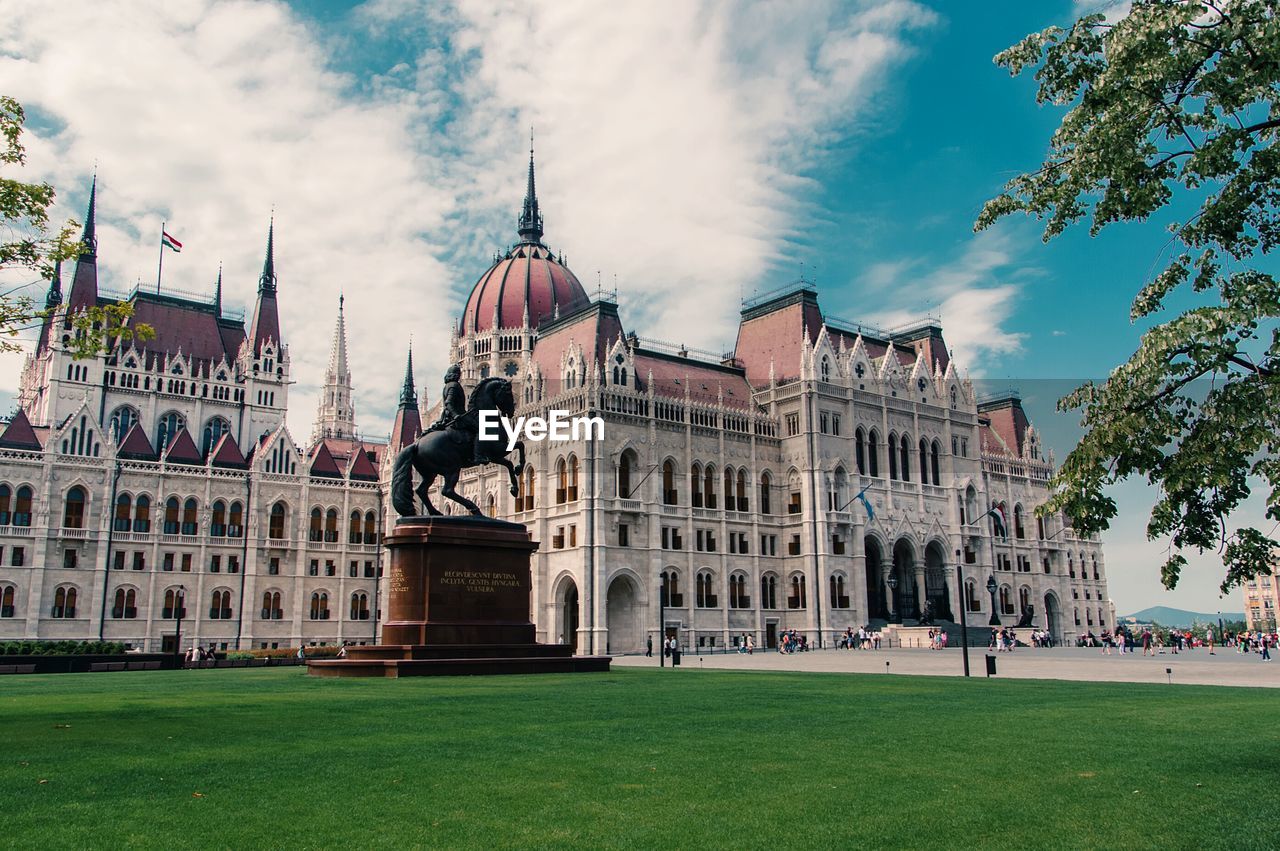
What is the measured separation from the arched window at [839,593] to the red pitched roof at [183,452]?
49.9 metres

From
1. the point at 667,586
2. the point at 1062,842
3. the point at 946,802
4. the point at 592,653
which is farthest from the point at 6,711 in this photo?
the point at 667,586

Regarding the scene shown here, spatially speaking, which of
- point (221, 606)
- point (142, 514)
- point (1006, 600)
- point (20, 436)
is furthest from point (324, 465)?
point (1006, 600)

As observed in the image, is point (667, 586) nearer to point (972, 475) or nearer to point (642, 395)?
point (642, 395)

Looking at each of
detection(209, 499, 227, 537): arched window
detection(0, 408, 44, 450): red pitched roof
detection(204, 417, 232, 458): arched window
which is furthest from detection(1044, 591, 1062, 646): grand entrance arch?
detection(0, 408, 44, 450): red pitched roof

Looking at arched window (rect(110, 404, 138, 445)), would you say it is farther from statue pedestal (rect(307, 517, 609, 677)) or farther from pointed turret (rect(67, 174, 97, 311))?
statue pedestal (rect(307, 517, 609, 677))

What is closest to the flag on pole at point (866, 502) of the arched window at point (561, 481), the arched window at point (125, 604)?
the arched window at point (561, 481)

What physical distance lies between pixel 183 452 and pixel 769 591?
46.7 m

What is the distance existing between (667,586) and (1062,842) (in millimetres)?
59521

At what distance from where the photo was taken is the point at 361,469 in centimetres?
8875

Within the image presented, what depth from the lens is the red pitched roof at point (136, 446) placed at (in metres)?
76.8

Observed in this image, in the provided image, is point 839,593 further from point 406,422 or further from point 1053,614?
point 406,422

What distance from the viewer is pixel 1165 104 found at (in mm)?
10430

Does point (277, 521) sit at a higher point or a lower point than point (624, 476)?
lower

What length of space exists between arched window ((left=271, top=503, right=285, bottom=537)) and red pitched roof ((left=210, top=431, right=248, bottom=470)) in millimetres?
4272
